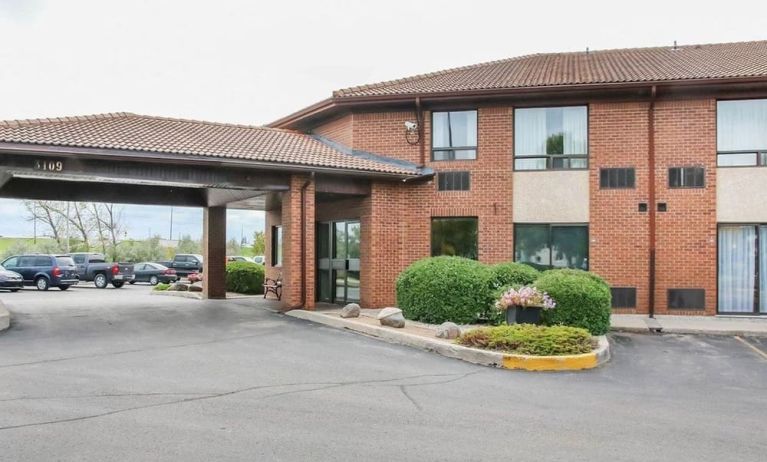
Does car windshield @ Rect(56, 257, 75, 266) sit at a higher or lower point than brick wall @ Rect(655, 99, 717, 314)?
lower

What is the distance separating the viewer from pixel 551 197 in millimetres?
16203

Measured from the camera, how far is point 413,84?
1797cm

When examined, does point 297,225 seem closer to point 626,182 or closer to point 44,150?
point 44,150

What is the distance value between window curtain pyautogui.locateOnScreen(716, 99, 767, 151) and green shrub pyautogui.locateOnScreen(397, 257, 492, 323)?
7.16 metres

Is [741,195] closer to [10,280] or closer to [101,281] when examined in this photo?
[10,280]

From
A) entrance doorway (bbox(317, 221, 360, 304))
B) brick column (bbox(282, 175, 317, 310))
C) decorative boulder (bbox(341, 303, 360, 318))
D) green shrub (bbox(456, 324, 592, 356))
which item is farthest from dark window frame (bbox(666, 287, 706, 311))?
brick column (bbox(282, 175, 317, 310))

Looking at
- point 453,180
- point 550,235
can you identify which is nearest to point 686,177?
point 550,235

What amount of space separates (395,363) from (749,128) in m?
11.4

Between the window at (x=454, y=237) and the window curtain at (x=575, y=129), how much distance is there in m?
3.06

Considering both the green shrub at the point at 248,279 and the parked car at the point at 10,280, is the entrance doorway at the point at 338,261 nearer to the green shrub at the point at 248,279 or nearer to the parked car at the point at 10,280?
the green shrub at the point at 248,279

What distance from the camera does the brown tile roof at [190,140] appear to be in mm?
13375

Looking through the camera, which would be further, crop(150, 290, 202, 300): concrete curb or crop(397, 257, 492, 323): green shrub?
crop(150, 290, 202, 300): concrete curb

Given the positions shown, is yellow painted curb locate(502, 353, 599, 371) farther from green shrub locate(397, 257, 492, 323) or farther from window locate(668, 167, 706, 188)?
window locate(668, 167, 706, 188)

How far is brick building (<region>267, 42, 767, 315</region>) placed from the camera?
1551 cm
